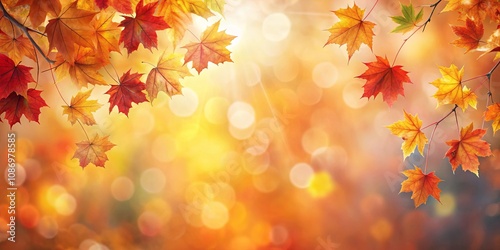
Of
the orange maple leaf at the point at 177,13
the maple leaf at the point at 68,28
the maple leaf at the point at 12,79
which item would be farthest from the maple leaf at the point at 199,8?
the maple leaf at the point at 12,79

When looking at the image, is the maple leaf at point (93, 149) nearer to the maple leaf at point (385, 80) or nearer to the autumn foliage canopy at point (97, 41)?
the autumn foliage canopy at point (97, 41)

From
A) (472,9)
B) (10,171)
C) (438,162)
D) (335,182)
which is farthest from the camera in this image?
(335,182)

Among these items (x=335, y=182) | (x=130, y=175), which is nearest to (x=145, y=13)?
(x=130, y=175)

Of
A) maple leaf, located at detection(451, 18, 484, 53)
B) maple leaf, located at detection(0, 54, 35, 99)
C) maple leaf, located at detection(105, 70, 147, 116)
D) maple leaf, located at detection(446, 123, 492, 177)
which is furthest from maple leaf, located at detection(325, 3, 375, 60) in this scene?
maple leaf, located at detection(0, 54, 35, 99)

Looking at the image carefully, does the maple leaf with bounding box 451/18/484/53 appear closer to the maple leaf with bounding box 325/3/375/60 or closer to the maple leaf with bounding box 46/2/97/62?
the maple leaf with bounding box 325/3/375/60

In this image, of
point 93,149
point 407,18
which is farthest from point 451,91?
point 93,149

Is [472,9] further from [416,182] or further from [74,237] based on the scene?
[74,237]

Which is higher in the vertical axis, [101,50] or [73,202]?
[73,202]
